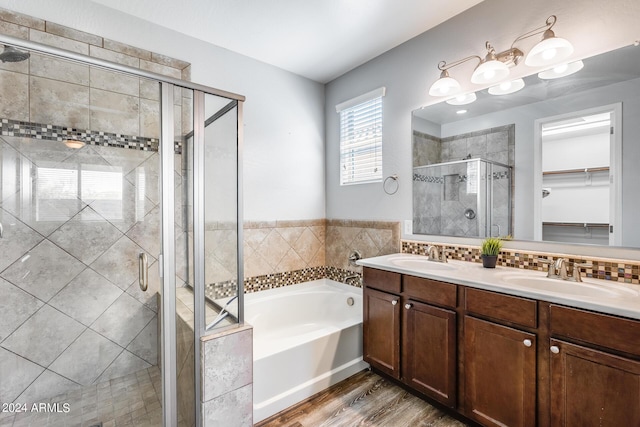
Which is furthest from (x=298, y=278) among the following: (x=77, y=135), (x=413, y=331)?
(x=77, y=135)

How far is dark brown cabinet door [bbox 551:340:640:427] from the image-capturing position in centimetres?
111

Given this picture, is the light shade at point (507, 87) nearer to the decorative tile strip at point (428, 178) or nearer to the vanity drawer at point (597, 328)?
the decorative tile strip at point (428, 178)

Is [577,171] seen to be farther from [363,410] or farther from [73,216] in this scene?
[73,216]

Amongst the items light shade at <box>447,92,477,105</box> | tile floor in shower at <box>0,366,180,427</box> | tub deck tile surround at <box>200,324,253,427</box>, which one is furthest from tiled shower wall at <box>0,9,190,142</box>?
light shade at <box>447,92,477,105</box>

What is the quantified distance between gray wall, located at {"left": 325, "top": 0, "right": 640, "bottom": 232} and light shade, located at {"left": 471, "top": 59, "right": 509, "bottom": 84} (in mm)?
86

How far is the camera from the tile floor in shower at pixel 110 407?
1.61 metres

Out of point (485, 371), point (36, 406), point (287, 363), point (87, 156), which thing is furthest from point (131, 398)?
point (485, 371)

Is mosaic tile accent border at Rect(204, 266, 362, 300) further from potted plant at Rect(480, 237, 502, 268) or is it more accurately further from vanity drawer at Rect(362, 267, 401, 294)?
potted plant at Rect(480, 237, 502, 268)

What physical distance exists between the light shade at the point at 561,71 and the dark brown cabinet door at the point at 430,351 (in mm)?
1552

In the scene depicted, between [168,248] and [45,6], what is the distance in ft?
6.00

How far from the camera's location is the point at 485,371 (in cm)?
155

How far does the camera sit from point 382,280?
2084 mm

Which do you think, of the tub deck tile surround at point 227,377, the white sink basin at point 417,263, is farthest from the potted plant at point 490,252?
the tub deck tile surround at point 227,377

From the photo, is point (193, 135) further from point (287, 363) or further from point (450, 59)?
point (450, 59)
